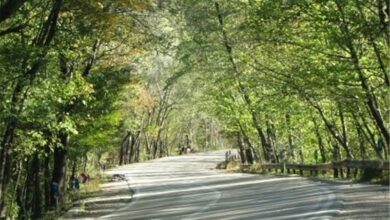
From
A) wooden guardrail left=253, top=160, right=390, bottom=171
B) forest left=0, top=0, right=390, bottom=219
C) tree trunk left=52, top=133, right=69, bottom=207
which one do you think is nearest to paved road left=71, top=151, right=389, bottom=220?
wooden guardrail left=253, top=160, right=390, bottom=171

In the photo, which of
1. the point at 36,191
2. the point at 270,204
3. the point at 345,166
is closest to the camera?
the point at 270,204

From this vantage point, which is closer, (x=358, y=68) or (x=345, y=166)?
(x=358, y=68)

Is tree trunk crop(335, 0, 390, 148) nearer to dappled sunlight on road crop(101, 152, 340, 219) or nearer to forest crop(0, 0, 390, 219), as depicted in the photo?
forest crop(0, 0, 390, 219)

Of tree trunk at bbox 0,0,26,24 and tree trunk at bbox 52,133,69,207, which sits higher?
tree trunk at bbox 0,0,26,24

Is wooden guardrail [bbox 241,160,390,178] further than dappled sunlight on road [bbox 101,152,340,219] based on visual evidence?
Yes

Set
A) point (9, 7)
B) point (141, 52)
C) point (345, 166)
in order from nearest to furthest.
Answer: point (9, 7)
point (345, 166)
point (141, 52)

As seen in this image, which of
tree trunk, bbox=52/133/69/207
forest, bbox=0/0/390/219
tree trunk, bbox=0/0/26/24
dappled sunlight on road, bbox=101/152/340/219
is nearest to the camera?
tree trunk, bbox=0/0/26/24

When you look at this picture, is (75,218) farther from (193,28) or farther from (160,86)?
(160,86)

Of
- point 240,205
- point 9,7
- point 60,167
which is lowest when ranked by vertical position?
point 240,205

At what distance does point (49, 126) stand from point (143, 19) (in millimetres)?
5278

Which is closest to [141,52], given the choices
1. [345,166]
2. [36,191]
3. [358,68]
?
[36,191]

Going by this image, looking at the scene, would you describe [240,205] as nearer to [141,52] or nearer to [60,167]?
[141,52]

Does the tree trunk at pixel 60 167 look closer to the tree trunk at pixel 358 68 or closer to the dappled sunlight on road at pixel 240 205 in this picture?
the dappled sunlight on road at pixel 240 205

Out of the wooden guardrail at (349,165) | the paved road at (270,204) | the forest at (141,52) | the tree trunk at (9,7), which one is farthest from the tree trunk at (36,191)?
the tree trunk at (9,7)
